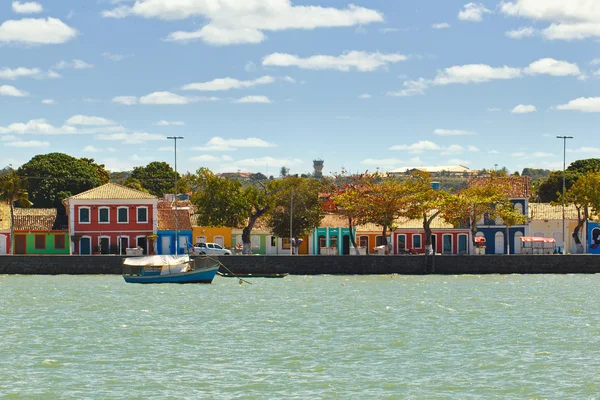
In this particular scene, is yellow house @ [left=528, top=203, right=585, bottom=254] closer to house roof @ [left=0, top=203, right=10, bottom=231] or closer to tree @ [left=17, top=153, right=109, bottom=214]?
house roof @ [left=0, top=203, right=10, bottom=231]

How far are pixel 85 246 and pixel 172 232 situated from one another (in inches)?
293

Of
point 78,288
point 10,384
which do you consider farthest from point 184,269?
point 10,384

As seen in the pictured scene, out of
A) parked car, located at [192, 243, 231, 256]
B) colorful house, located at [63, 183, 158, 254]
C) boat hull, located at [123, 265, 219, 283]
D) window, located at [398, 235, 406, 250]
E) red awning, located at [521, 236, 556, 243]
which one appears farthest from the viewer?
window, located at [398, 235, 406, 250]

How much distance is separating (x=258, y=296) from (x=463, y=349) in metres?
23.4

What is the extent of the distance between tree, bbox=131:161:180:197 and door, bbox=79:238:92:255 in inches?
2474

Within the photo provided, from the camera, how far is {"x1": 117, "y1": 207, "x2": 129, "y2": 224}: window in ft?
287

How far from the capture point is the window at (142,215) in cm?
8794

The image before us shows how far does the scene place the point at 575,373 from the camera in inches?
1393

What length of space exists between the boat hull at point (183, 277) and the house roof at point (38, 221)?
2015 centimetres

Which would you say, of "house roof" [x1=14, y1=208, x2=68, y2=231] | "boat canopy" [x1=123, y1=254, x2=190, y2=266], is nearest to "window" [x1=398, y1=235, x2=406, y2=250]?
"boat canopy" [x1=123, y1=254, x2=190, y2=266]

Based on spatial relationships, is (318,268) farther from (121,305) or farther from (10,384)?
(10,384)

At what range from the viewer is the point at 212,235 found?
299 ft

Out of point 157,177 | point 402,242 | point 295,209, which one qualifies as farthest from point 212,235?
point 157,177

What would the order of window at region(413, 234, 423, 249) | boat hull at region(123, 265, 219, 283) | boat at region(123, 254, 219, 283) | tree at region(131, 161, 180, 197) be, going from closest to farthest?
boat hull at region(123, 265, 219, 283), boat at region(123, 254, 219, 283), window at region(413, 234, 423, 249), tree at region(131, 161, 180, 197)
